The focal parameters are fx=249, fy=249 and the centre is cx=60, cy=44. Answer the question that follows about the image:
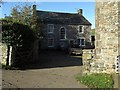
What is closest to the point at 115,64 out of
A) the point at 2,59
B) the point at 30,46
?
the point at 2,59

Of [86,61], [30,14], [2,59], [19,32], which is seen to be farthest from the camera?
[30,14]

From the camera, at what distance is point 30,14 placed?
36.3 metres

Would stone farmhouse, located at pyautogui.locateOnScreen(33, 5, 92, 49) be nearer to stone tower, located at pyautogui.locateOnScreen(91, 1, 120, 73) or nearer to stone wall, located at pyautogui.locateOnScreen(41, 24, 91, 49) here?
stone wall, located at pyautogui.locateOnScreen(41, 24, 91, 49)

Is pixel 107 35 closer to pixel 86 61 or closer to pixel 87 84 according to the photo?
pixel 86 61

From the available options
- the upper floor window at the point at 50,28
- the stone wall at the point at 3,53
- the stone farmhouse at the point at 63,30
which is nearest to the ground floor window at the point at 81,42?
the stone farmhouse at the point at 63,30

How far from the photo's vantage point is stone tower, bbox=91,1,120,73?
49.3 feet

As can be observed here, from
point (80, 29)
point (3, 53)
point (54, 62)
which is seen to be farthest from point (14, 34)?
point (80, 29)

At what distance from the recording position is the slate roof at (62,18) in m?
46.8

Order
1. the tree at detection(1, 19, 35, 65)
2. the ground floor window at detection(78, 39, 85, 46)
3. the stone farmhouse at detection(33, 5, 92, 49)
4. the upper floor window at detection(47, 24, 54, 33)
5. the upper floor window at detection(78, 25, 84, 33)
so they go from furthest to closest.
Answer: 1. the upper floor window at detection(78, 25, 84, 33)
2. the ground floor window at detection(78, 39, 85, 46)
3. the upper floor window at detection(47, 24, 54, 33)
4. the stone farmhouse at detection(33, 5, 92, 49)
5. the tree at detection(1, 19, 35, 65)

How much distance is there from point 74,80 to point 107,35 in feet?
11.3

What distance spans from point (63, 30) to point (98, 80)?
33.9 metres

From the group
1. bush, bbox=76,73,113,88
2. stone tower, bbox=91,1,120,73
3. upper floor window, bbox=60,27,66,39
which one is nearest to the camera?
bush, bbox=76,73,113,88

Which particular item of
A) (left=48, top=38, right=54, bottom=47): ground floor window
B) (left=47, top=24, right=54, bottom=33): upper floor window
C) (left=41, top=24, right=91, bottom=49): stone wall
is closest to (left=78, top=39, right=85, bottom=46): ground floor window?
(left=41, top=24, right=91, bottom=49): stone wall

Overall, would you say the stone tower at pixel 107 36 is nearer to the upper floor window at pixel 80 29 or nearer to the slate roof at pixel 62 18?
the slate roof at pixel 62 18
